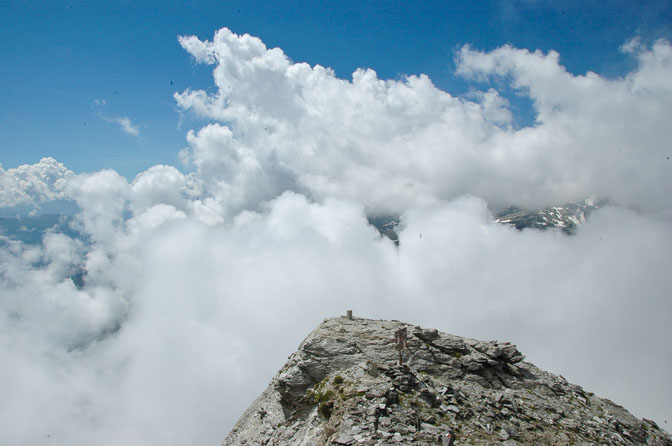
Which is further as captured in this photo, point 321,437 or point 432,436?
point 321,437

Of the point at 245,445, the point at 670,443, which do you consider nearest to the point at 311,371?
the point at 245,445

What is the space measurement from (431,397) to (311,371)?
13.5 m

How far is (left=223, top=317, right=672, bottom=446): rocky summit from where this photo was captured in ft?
76.4

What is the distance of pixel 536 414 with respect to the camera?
29.3m

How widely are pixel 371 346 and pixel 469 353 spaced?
10.4m

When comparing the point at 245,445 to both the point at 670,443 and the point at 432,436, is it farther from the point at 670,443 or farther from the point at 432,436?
the point at 670,443

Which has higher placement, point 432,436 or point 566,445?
point 566,445

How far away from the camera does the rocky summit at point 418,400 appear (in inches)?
917

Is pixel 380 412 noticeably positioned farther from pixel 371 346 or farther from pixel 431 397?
pixel 371 346

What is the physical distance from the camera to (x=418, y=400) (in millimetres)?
25578

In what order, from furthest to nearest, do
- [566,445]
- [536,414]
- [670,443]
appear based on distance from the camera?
1. [670,443]
2. [536,414]
3. [566,445]

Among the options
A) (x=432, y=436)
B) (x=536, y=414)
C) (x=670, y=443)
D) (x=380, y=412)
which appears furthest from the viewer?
(x=670, y=443)

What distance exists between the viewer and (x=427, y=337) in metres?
38.9

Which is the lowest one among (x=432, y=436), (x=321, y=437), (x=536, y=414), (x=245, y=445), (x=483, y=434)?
(x=245, y=445)
